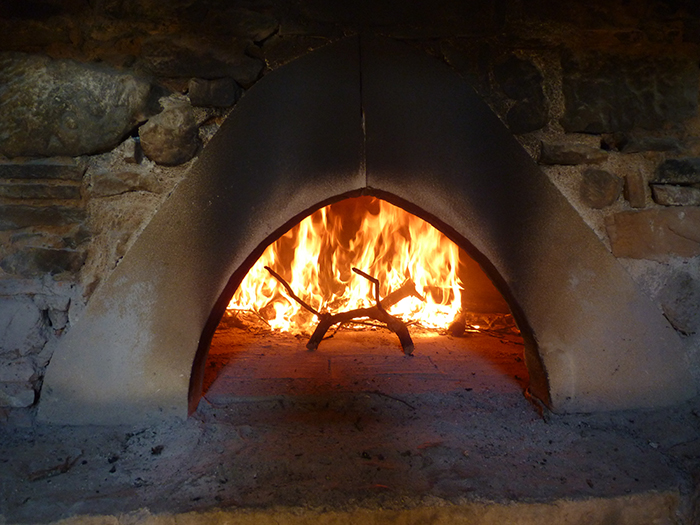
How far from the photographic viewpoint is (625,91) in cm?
186

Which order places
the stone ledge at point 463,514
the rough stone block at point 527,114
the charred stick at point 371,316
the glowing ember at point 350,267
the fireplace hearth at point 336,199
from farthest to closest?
the glowing ember at point 350,267, the charred stick at point 371,316, the rough stone block at point 527,114, the fireplace hearth at point 336,199, the stone ledge at point 463,514

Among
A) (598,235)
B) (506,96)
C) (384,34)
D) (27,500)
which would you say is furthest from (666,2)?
(27,500)

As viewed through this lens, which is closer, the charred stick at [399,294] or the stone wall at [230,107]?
the stone wall at [230,107]

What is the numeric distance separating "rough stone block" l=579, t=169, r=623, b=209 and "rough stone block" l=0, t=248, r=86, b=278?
1.69 m

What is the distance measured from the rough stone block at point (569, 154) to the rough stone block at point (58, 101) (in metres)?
1.32

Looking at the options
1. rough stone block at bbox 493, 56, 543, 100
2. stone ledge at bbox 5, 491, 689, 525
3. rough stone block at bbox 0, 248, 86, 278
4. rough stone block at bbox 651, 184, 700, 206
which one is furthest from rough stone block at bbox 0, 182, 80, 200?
rough stone block at bbox 651, 184, 700, 206

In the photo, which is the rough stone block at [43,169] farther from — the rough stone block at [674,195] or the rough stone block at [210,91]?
the rough stone block at [674,195]

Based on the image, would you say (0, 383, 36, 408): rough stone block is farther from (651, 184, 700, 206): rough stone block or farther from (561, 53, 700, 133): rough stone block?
(651, 184, 700, 206): rough stone block

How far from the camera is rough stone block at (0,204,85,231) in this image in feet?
5.74

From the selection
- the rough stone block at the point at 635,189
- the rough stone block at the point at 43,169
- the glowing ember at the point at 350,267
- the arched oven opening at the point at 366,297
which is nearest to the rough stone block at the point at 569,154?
the rough stone block at the point at 635,189

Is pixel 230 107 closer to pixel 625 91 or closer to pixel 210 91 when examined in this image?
pixel 210 91

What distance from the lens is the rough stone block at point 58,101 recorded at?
1.71m

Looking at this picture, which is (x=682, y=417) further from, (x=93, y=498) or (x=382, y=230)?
(x=93, y=498)

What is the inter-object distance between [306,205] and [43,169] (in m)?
0.84
